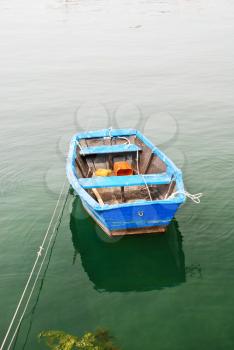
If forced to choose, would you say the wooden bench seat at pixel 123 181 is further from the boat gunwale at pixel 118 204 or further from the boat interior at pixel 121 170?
the boat gunwale at pixel 118 204

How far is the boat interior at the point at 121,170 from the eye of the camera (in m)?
12.5

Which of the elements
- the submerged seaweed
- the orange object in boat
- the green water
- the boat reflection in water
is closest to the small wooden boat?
the orange object in boat

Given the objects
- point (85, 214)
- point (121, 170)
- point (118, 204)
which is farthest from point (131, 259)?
point (121, 170)

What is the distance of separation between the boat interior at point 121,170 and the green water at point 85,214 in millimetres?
1213

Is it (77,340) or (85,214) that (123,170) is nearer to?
(85,214)

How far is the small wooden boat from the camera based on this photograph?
11289 mm

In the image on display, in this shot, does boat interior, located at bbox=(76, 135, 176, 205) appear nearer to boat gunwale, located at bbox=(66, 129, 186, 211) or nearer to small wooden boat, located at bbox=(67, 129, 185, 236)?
small wooden boat, located at bbox=(67, 129, 185, 236)

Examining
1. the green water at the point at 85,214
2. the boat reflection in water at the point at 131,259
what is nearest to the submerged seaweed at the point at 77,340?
the green water at the point at 85,214

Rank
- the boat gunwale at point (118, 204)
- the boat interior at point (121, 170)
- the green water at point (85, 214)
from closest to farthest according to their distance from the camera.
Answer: the green water at point (85, 214) → the boat gunwale at point (118, 204) → the boat interior at point (121, 170)

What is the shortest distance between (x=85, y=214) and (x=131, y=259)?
10.8ft

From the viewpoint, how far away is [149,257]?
11.6 m

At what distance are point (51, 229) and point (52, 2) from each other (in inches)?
2839

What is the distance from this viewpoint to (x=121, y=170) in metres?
14.5

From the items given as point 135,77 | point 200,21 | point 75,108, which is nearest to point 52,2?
point 200,21
